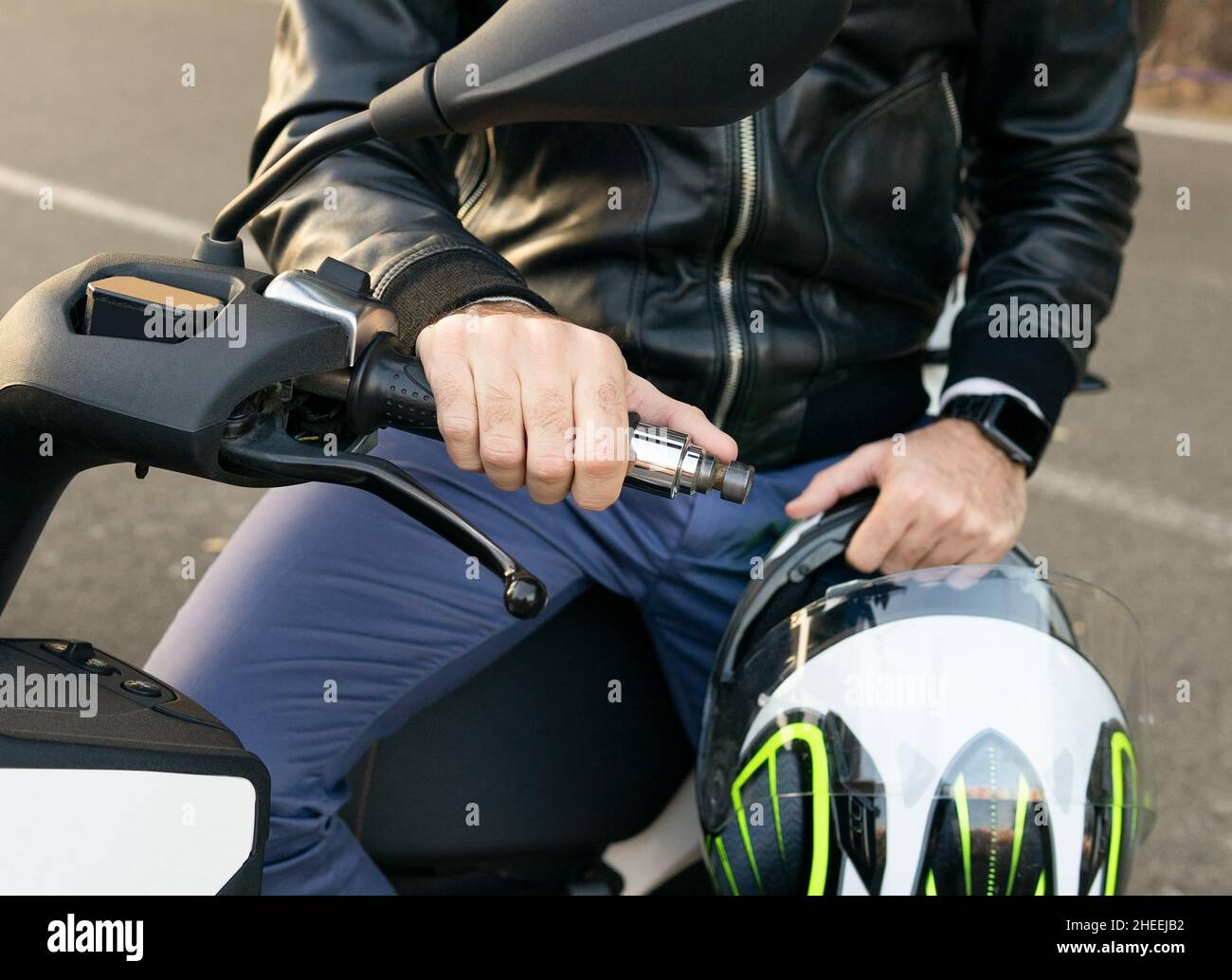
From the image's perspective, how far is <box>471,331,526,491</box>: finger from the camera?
0.92 m

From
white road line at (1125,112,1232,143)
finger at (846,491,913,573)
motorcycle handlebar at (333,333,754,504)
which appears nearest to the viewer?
motorcycle handlebar at (333,333,754,504)

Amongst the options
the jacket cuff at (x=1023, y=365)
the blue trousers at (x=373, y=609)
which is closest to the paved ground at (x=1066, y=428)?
the jacket cuff at (x=1023, y=365)

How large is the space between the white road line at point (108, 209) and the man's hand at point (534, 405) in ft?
11.7

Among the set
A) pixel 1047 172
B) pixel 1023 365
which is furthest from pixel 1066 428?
pixel 1023 365

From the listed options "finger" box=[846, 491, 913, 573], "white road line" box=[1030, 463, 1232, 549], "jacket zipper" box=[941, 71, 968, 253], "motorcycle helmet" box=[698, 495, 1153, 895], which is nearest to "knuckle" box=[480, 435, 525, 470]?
"motorcycle helmet" box=[698, 495, 1153, 895]

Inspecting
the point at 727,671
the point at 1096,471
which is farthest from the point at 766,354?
the point at 1096,471

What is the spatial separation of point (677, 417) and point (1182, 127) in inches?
231

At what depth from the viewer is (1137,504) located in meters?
3.40

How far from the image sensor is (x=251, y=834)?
89cm

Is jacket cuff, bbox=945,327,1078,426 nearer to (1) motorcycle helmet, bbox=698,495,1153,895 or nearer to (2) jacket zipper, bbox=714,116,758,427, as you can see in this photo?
(2) jacket zipper, bbox=714,116,758,427

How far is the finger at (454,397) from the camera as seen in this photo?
0.91 m

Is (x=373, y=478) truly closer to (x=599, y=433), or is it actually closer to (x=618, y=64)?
(x=599, y=433)

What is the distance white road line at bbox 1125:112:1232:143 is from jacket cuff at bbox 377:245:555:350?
547 centimetres
